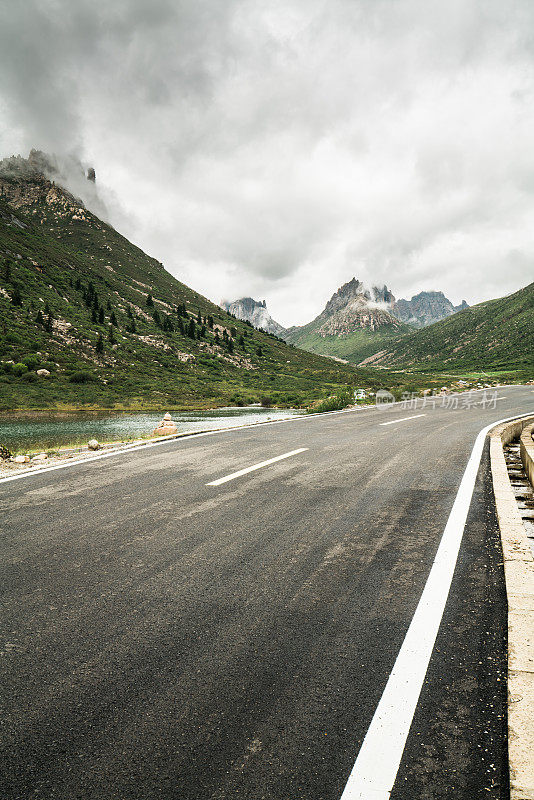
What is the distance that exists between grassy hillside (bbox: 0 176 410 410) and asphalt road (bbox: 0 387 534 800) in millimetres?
38882

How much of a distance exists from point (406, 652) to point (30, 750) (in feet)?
7.08

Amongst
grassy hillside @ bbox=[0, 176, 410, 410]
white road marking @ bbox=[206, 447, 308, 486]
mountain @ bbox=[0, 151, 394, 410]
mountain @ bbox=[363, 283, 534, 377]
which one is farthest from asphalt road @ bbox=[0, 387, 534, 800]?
mountain @ bbox=[363, 283, 534, 377]

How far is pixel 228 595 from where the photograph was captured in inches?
126

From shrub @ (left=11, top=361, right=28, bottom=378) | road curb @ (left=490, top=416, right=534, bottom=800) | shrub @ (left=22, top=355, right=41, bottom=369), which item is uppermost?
shrub @ (left=22, top=355, right=41, bottom=369)

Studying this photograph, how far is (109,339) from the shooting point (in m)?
75.1

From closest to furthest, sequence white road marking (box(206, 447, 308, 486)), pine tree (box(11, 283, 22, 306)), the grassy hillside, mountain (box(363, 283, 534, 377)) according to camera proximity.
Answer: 1. white road marking (box(206, 447, 308, 486))
2. the grassy hillside
3. pine tree (box(11, 283, 22, 306))
4. mountain (box(363, 283, 534, 377))

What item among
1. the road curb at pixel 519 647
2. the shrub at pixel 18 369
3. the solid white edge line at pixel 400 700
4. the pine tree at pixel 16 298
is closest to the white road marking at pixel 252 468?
the solid white edge line at pixel 400 700

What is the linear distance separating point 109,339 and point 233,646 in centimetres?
7974

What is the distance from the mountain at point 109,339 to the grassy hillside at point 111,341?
286mm

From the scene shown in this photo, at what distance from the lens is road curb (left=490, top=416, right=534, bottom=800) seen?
1.71 m

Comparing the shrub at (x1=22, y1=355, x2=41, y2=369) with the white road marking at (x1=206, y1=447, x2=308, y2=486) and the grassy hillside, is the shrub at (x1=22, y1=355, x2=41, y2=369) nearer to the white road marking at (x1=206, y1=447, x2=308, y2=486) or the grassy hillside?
the grassy hillside

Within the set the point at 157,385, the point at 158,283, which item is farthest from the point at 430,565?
the point at 158,283

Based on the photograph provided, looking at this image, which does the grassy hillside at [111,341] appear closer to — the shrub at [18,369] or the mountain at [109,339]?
the shrub at [18,369]

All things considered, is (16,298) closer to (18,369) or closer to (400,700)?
(18,369)
